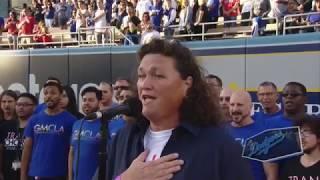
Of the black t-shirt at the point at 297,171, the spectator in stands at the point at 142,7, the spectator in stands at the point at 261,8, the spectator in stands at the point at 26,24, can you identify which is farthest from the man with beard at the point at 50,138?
the spectator in stands at the point at 26,24

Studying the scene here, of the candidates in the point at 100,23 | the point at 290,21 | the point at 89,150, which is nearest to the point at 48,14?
the point at 100,23

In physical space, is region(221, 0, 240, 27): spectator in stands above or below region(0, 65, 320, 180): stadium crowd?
above

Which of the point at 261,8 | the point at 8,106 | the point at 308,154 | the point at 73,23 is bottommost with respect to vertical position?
the point at 308,154

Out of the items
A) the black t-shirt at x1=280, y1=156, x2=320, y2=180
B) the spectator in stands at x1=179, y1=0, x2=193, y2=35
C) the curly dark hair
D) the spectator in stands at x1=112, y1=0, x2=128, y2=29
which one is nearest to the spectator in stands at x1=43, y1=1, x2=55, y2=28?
the spectator in stands at x1=112, y1=0, x2=128, y2=29

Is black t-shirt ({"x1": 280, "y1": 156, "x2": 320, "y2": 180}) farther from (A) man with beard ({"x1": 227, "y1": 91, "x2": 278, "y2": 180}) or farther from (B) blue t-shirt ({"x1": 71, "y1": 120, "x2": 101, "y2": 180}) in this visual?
Answer: (B) blue t-shirt ({"x1": 71, "y1": 120, "x2": 101, "y2": 180})

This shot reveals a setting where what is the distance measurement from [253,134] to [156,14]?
943 centimetres

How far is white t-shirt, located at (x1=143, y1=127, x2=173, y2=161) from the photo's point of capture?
2.62 meters

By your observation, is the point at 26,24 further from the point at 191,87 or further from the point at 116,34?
the point at 191,87

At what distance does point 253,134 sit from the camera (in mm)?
4852

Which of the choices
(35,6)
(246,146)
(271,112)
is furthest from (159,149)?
(35,6)

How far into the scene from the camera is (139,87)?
8.43 feet

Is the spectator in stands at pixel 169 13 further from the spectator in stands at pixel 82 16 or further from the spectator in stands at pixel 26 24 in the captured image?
the spectator in stands at pixel 26 24

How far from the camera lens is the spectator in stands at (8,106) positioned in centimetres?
770

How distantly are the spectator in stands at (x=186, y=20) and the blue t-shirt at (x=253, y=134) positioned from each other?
767cm
